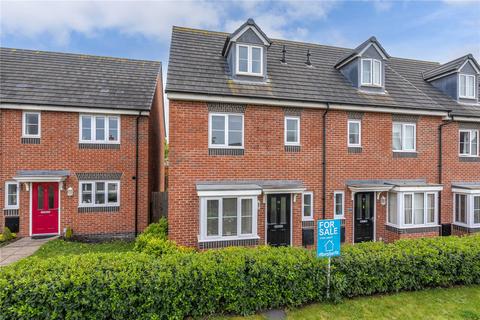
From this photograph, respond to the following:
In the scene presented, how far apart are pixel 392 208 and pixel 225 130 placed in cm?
788

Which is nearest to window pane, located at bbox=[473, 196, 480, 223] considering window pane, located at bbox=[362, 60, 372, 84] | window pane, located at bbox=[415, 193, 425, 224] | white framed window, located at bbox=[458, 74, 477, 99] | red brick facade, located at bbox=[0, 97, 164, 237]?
window pane, located at bbox=[415, 193, 425, 224]

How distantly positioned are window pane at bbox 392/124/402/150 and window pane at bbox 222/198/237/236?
25.6ft

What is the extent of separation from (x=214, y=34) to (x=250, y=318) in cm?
1173

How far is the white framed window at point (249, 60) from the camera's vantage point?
9.80m

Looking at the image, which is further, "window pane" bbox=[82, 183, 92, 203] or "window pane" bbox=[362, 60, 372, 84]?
"window pane" bbox=[82, 183, 92, 203]

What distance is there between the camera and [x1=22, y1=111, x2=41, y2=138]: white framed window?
36.1 feet

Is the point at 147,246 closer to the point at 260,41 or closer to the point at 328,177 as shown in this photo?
the point at 328,177

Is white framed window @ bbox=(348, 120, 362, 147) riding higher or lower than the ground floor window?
higher

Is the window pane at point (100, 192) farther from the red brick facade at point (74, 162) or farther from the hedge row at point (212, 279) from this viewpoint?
the hedge row at point (212, 279)

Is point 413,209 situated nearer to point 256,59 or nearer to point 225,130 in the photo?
point 225,130

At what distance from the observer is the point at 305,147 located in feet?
32.6

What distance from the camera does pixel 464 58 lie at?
12.3 meters

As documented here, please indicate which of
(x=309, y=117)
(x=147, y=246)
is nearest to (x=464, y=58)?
(x=309, y=117)

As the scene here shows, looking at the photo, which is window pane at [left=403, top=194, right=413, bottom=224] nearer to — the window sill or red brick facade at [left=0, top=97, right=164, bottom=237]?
red brick facade at [left=0, top=97, right=164, bottom=237]
